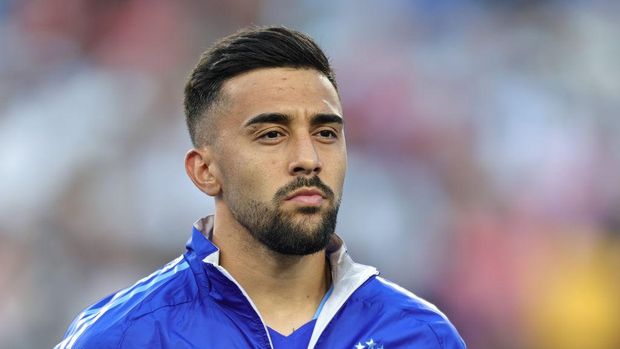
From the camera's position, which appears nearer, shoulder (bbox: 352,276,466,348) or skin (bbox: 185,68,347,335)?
skin (bbox: 185,68,347,335)

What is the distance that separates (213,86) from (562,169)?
13.2 ft

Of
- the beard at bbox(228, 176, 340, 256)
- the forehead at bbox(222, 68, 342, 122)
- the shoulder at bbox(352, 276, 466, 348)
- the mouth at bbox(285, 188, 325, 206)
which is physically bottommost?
the shoulder at bbox(352, 276, 466, 348)

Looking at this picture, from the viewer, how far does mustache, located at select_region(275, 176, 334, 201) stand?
8.52 ft

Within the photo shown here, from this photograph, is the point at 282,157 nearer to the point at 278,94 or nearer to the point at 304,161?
the point at 304,161

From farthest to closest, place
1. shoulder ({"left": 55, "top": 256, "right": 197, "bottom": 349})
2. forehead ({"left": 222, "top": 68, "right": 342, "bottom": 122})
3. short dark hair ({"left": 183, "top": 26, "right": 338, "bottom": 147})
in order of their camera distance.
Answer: short dark hair ({"left": 183, "top": 26, "right": 338, "bottom": 147}) < forehead ({"left": 222, "top": 68, "right": 342, "bottom": 122}) < shoulder ({"left": 55, "top": 256, "right": 197, "bottom": 349})

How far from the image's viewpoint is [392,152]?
21.0ft

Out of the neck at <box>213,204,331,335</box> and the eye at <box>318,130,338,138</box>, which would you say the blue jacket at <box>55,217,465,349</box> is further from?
the eye at <box>318,130,338,138</box>

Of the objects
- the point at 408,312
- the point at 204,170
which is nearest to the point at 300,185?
the point at 204,170

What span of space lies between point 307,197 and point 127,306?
580mm

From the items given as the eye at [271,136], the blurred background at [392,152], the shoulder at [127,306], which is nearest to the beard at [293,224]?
the eye at [271,136]

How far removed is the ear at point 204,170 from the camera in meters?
2.84

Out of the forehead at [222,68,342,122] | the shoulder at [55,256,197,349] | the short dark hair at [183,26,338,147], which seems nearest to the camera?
the shoulder at [55,256,197,349]

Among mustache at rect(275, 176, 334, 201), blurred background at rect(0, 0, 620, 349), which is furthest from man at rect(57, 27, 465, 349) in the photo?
blurred background at rect(0, 0, 620, 349)

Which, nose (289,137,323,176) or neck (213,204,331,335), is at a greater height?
nose (289,137,323,176)
